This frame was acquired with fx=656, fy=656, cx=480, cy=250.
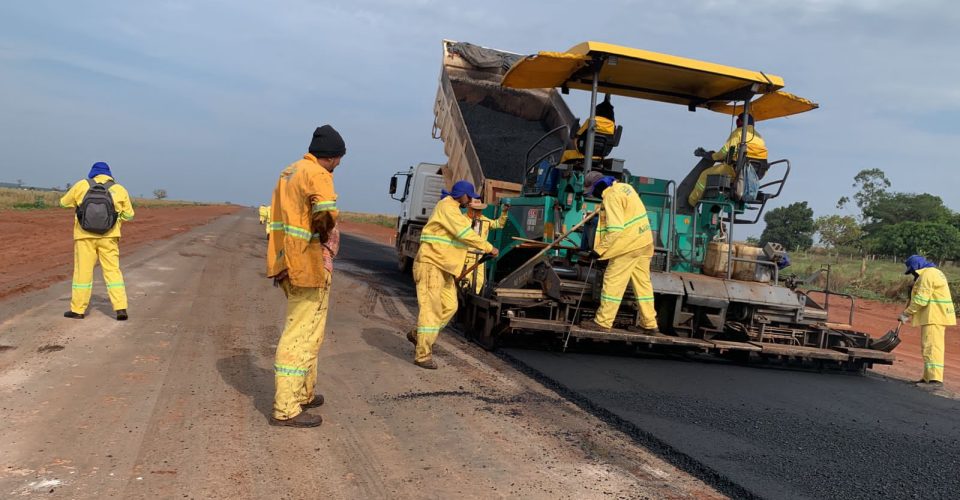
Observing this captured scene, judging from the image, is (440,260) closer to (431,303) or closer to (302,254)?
(431,303)

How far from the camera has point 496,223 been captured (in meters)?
6.92

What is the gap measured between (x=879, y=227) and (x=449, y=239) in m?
38.9

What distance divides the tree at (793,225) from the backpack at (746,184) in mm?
23558

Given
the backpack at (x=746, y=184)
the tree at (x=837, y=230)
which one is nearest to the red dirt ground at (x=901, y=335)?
the backpack at (x=746, y=184)

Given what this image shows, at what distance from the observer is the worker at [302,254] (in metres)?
3.70

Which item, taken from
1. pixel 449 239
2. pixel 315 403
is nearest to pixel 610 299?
pixel 449 239

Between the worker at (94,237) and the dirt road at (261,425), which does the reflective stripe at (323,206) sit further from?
the worker at (94,237)

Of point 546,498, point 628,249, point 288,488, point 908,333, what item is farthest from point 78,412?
point 908,333

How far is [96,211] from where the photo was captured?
6375 mm

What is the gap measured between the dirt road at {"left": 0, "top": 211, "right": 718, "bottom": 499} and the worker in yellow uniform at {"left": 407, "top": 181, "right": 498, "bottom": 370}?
0.32 metres

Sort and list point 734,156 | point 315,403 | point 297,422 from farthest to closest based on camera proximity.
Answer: point 734,156 < point 315,403 < point 297,422

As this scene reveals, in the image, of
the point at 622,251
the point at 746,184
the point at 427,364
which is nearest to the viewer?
A: the point at 427,364

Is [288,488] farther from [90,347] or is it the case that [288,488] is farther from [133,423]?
[90,347]

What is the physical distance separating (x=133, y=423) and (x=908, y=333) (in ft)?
45.1
